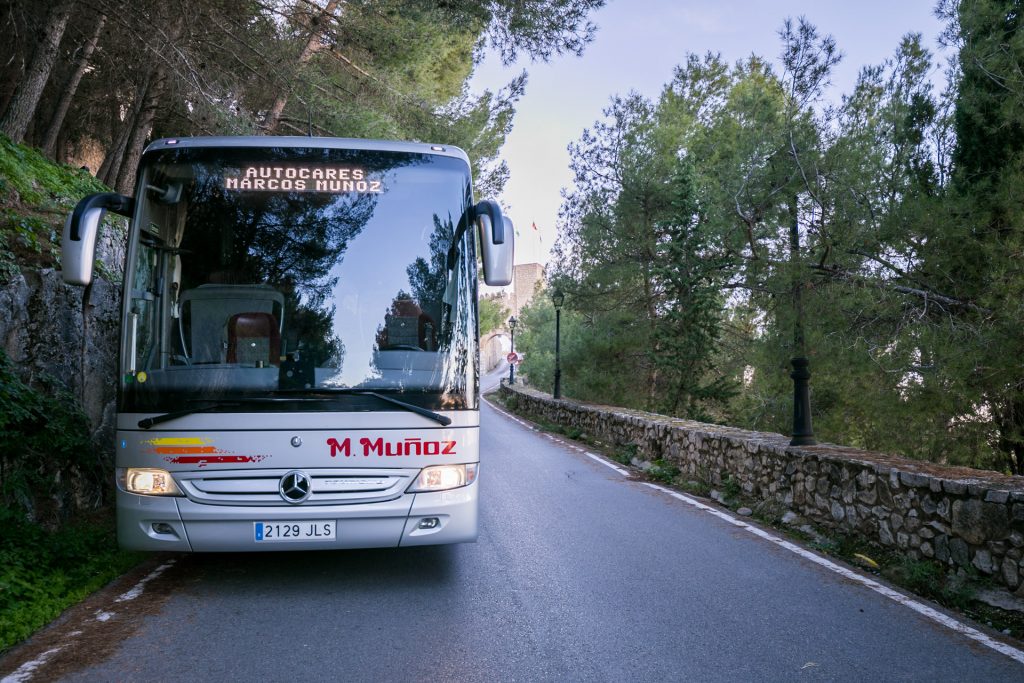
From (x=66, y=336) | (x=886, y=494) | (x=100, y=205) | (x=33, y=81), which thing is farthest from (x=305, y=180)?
(x=33, y=81)

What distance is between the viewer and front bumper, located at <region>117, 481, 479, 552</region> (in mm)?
4840

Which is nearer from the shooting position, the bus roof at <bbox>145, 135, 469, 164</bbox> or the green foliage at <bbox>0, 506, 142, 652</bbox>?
the green foliage at <bbox>0, 506, 142, 652</bbox>

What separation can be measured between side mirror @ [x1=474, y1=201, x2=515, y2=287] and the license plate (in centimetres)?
188

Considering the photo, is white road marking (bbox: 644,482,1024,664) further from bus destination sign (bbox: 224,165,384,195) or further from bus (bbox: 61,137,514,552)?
bus destination sign (bbox: 224,165,384,195)

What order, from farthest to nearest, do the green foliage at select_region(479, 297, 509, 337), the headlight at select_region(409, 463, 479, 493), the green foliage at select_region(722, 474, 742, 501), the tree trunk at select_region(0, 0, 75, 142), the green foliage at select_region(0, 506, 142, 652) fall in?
the green foliage at select_region(479, 297, 509, 337) < the tree trunk at select_region(0, 0, 75, 142) < the green foliage at select_region(722, 474, 742, 501) < the headlight at select_region(409, 463, 479, 493) < the green foliage at select_region(0, 506, 142, 652)

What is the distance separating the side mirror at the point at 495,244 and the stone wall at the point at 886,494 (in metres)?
3.42

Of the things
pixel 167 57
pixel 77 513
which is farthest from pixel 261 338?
pixel 167 57

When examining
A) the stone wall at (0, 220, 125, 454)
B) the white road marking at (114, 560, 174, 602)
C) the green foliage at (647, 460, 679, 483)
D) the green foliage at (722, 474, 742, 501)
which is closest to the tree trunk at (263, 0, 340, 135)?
the stone wall at (0, 220, 125, 454)

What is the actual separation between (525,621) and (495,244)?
2.40 meters

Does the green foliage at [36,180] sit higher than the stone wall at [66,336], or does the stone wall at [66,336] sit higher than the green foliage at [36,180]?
the green foliage at [36,180]

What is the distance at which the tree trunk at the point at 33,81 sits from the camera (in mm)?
10727

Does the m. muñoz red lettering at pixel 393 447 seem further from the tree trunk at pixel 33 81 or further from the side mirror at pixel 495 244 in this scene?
the tree trunk at pixel 33 81

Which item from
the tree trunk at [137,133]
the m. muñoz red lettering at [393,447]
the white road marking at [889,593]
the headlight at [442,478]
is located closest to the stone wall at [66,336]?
the m. muñoz red lettering at [393,447]

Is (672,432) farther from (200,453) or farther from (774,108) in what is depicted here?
(200,453)
